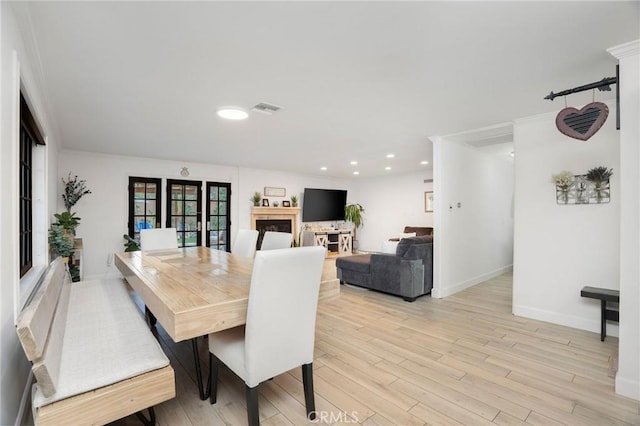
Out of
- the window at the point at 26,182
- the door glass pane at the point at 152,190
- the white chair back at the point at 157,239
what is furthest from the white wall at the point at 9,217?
the door glass pane at the point at 152,190

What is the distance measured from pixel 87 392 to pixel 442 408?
189cm

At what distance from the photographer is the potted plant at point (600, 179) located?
2.88 m

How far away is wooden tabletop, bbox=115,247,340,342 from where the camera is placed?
132 cm

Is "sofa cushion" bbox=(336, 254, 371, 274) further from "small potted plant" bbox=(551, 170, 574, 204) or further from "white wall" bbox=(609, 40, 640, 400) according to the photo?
"white wall" bbox=(609, 40, 640, 400)

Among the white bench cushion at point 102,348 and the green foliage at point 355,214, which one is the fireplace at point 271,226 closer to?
the green foliage at point 355,214

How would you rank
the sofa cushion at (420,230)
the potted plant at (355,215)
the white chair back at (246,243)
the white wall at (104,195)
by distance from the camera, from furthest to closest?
1. the potted plant at (355,215)
2. the sofa cushion at (420,230)
3. the white wall at (104,195)
4. the white chair back at (246,243)

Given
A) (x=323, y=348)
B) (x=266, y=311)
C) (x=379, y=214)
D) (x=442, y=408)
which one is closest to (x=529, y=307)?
(x=442, y=408)

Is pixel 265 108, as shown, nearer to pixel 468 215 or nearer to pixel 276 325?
pixel 276 325

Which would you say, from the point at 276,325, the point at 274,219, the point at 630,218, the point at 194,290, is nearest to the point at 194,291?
the point at 194,290

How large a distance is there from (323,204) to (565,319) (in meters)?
6.16

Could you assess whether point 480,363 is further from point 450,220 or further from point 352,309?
point 450,220

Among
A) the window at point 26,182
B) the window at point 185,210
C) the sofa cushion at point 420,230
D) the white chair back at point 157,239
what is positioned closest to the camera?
the window at point 26,182

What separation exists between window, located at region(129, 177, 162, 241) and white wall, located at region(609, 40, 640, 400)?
663cm

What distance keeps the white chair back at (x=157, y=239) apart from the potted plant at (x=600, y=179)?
4.72 m
